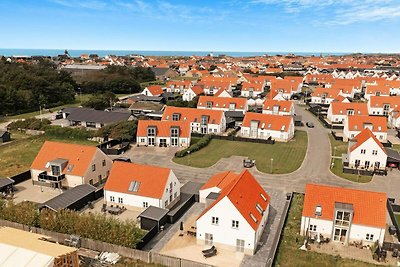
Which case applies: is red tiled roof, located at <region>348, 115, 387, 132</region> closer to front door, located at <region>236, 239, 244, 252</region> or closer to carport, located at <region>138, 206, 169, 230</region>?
front door, located at <region>236, 239, 244, 252</region>

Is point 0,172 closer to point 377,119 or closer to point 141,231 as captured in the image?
point 141,231

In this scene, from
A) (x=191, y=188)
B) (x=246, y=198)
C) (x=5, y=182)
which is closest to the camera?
(x=246, y=198)

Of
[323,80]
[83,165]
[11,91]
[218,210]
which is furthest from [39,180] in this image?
[323,80]

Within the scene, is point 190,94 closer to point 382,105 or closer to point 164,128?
point 164,128

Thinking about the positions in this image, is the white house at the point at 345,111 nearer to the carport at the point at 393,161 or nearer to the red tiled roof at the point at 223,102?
the red tiled roof at the point at 223,102

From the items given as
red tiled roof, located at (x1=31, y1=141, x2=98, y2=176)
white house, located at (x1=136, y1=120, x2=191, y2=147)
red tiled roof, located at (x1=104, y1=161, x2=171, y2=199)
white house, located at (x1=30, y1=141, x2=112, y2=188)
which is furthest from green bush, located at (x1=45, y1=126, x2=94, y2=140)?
red tiled roof, located at (x1=104, y1=161, x2=171, y2=199)

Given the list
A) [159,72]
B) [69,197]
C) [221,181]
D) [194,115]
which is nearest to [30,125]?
[194,115]
